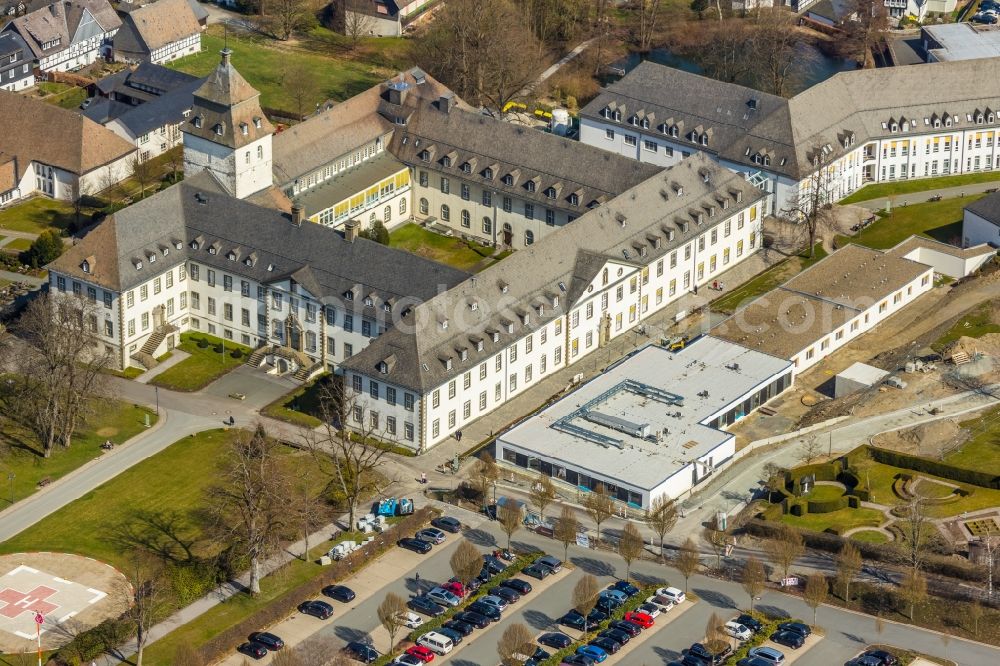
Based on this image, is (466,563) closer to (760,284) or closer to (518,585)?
(518,585)

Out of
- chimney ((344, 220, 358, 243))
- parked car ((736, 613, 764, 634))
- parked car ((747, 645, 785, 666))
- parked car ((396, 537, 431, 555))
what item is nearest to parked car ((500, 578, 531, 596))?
parked car ((396, 537, 431, 555))

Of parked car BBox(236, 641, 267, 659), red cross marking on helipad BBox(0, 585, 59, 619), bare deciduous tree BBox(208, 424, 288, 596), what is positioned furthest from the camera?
bare deciduous tree BBox(208, 424, 288, 596)

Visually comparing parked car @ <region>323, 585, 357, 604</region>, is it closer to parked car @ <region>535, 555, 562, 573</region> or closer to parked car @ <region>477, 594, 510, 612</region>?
parked car @ <region>477, 594, 510, 612</region>

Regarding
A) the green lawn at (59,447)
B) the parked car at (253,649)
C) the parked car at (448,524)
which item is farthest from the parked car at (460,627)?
the green lawn at (59,447)

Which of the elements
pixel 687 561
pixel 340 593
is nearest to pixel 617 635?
pixel 687 561

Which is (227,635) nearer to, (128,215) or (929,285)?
(128,215)

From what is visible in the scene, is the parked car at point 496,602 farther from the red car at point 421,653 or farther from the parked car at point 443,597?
the red car at point 421,653
